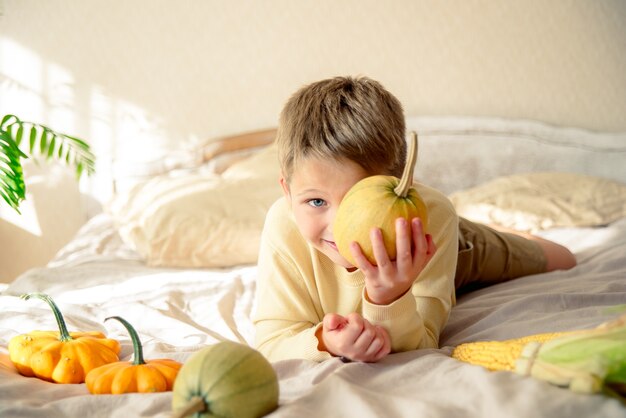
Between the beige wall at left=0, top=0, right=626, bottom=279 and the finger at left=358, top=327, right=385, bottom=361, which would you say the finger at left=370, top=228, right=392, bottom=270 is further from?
the beige wall at left=0, top=0, right=626, bottom=279

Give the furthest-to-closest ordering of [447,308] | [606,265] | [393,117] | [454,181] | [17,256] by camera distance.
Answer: [17,256] < [454,181] < [606,265] < [447,308] < [393,117]

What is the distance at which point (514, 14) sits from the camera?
370 centimetres

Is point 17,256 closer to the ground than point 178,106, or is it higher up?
closer to the ground

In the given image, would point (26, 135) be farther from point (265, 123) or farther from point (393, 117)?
point (393, 117)

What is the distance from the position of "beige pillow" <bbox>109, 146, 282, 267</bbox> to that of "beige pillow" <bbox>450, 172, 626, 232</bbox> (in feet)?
2.87

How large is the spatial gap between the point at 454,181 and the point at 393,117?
7.29ft

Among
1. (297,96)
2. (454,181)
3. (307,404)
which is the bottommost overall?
(454,181)

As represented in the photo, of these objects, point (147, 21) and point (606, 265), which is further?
point (147, 21)

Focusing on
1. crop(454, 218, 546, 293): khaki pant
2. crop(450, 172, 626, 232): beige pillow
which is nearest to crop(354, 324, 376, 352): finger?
crop(454, 218, 546, 293): khaki pant

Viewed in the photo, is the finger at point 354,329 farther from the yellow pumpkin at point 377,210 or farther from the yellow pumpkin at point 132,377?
the yellow pumpkin at point 132,377

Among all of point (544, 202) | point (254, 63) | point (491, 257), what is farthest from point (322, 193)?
point (254, 63)

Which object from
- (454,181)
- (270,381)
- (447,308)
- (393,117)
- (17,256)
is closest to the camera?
(270,381)

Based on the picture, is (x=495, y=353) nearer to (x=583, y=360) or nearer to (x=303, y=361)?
(x=583, y=360)

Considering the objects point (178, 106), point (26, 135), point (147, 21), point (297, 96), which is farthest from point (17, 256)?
point (297, 96)
